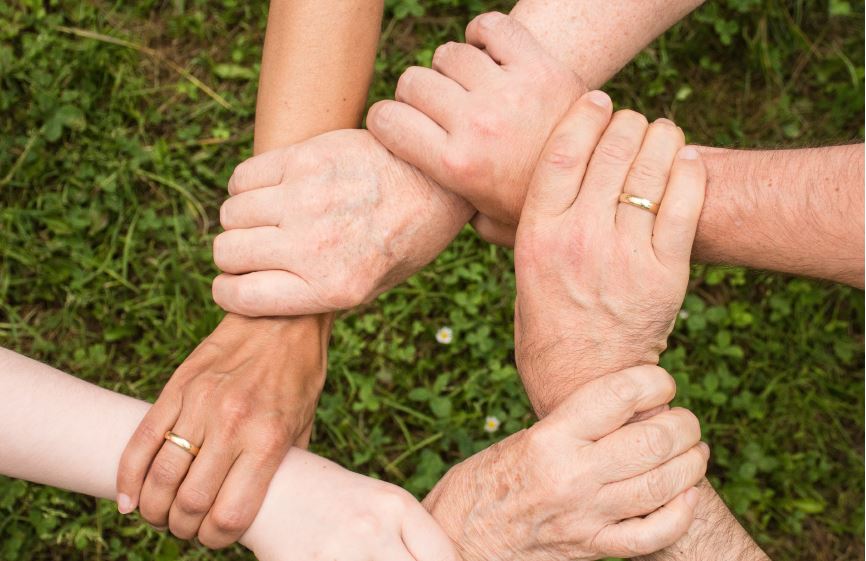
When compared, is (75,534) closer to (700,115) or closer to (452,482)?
(452,482)

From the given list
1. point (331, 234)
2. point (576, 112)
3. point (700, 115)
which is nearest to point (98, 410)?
point (331, 234)

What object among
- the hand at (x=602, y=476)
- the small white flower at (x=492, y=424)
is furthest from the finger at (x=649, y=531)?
the small white flower at (x=492, y=424)

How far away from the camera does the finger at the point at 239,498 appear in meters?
2.02

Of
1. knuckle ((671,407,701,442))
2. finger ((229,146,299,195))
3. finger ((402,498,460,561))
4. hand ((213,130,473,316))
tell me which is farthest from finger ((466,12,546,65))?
finger ((402,498,460,561))

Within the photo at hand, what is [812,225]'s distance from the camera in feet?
6.24

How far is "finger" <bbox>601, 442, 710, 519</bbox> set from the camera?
1.87m

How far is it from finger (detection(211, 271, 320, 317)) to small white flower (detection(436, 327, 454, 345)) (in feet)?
3.13

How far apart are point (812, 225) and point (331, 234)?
123 centimetres

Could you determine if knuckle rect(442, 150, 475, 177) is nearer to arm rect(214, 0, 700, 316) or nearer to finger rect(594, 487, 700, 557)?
arm rect(214, 0, 700, 316)

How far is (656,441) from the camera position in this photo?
6.17ft

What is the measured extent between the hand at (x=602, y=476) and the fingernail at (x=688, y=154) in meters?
0.54

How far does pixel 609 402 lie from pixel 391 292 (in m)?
1.49

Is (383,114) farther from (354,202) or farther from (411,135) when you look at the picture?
(354,202)

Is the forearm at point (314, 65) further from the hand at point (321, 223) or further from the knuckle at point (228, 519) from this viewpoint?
the knuckle at point (228, 519)
